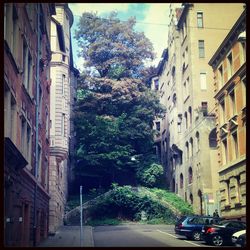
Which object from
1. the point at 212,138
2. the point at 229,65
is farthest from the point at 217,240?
the point at 212,138

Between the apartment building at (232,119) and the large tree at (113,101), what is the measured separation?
1818 centimetres

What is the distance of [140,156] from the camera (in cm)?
5506

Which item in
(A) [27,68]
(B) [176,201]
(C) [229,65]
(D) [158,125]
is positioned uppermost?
(D) [158,125]

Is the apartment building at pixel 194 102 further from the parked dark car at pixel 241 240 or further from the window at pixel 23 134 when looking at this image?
the window at pixel 23 134

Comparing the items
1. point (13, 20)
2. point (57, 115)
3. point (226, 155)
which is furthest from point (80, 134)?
point (13, 20)

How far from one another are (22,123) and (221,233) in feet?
42.4

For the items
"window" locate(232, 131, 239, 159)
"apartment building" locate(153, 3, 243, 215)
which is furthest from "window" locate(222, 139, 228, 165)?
"apartment building" locate(153, 3, 243, 215)

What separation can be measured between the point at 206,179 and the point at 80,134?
1599 centimetres

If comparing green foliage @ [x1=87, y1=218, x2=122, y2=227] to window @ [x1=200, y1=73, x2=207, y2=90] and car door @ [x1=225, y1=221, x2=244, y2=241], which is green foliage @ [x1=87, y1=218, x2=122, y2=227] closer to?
window @ [x1=200, y1=73, x2=207, y2=90]

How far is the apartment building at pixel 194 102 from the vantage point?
46938mm

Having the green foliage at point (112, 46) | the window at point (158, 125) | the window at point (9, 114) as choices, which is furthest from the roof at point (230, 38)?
the window at point (158, 125)

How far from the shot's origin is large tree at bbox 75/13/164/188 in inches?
2083

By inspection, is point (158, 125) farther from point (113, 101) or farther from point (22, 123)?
point (22, 123)

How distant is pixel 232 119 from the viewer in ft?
109
